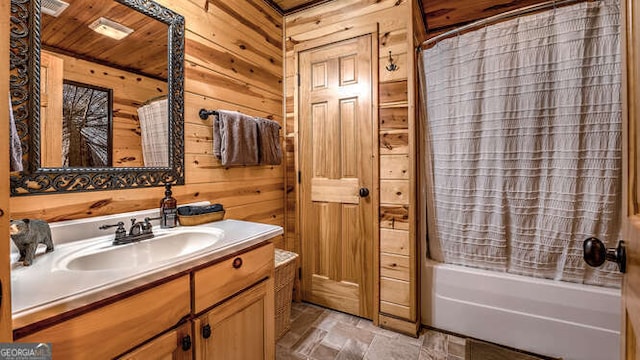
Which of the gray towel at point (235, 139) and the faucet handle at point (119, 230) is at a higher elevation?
the gray towel at point (235, 139)

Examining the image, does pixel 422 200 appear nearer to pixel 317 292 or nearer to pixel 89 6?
pixel 317 292

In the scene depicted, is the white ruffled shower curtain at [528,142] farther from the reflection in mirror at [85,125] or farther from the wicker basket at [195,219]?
the reflection in mirror at [85,125]

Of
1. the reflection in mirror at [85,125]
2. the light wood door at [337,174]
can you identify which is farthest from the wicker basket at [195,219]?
the light wood door at [337,174]

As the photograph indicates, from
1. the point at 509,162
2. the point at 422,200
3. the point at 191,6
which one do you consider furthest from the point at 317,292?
the point at 191,6

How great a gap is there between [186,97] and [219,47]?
17.6 inches

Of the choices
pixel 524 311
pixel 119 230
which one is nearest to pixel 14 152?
pixel 119 230

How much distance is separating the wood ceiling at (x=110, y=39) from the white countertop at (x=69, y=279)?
75 centimetres

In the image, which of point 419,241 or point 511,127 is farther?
point 419,241

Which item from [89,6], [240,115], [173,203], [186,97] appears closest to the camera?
[89,6]

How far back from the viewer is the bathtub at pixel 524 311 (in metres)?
1.44

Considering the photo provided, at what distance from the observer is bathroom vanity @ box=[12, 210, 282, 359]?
65 centimetres

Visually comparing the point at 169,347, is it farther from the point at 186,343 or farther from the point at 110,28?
the point at 110,28

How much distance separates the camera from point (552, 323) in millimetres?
1544

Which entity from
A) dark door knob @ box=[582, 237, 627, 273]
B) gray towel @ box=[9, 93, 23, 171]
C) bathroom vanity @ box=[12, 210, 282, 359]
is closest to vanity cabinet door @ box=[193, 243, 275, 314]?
bathroom vanity @ box=[12, 210, 282, 359]
